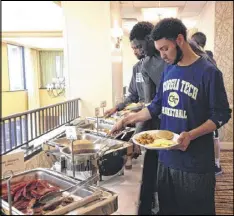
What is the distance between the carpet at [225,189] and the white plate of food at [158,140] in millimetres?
1483

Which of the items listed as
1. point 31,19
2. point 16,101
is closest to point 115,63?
point 31,19

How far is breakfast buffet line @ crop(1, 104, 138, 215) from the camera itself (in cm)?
90

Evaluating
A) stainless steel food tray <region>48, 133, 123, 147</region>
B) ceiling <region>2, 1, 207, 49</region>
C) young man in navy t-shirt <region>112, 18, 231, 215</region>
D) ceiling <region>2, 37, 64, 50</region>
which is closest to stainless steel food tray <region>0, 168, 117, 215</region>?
stainless steel food tray <region>48, 133, 123, 147</region>

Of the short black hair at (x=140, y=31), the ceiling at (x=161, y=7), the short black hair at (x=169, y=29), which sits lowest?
the short black hair at (x=169, y=29)

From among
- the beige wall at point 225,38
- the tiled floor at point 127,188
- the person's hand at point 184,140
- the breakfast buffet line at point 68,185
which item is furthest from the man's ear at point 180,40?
the beige wall at point 225,38

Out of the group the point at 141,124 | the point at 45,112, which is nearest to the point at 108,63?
the point at 45,112

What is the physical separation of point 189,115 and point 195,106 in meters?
0.05

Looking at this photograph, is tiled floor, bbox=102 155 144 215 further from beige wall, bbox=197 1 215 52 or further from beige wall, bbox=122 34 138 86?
beige wall, bbox=122 34 138 86

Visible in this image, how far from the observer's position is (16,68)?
9156mm

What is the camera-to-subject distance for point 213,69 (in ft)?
4.46

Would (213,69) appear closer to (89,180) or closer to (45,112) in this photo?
(89,180)

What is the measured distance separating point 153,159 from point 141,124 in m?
0.31

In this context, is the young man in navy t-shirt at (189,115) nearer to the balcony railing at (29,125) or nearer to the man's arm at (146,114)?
the man's arm at (146,114)

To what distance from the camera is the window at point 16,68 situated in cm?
853
